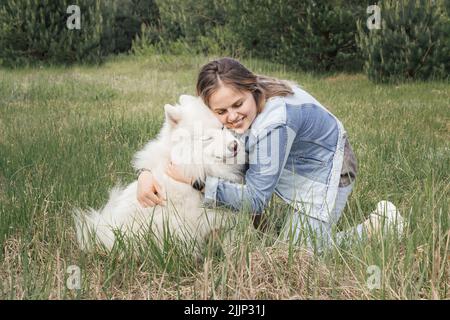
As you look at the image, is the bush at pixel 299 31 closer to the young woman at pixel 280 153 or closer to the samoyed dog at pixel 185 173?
the young woman at pixel 280 153

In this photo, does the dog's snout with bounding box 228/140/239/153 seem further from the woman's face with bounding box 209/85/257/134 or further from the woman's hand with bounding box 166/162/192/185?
the woman's hand with bounding box 166/162/192/185

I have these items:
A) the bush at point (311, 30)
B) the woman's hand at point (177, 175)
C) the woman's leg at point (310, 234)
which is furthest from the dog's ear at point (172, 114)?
the bush at point (311, 30)

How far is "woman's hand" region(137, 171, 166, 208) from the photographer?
2871 mm

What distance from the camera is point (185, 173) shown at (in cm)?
289

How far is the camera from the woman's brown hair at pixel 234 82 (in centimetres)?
297

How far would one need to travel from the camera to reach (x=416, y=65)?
950 cm

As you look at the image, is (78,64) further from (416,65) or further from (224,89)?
(224,89)

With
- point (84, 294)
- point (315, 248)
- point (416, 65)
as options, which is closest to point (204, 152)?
point (315, 248)

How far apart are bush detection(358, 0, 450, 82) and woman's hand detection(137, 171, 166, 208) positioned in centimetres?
752

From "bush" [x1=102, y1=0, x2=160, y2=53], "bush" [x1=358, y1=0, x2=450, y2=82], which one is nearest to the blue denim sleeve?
"bush" [x1=358, y1=0, x2=450, y2=82]

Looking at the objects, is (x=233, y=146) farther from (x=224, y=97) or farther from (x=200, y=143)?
(x=224, y=97)

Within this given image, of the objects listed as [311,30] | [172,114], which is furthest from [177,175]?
[311,30]

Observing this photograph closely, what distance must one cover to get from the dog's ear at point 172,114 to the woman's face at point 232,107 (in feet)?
0.73

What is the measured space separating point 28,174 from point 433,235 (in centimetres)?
294
